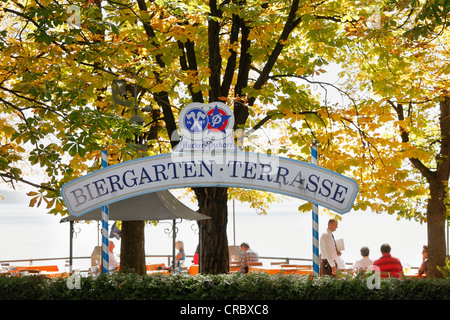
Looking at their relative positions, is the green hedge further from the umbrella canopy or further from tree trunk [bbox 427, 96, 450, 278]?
tree trunk [bbox 427, 96, 450, 278]

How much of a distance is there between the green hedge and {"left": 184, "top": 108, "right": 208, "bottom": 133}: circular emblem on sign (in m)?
2.22

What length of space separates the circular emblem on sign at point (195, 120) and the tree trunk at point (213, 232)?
2749mm

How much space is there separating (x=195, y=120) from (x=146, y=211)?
2.52 metres

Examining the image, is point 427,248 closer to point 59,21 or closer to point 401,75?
point 401,75

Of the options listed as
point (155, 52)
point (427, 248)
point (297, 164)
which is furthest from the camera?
point (427, 248)

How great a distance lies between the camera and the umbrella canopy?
35.7 ft

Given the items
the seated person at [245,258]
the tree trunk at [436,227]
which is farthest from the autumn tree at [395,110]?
the seated person at [245,258]

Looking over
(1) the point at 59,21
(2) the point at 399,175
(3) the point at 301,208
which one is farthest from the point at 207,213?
(1) the point at 59,21

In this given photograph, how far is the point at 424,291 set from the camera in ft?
26.6

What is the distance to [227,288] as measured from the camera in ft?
26.8

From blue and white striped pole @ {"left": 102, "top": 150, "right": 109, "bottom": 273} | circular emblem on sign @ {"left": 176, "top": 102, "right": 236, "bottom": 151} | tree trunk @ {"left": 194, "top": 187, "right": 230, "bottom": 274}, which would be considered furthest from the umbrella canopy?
circular emblem on sign @ {"left": 176, "top": 102, "right": 236, "bottom": 151}

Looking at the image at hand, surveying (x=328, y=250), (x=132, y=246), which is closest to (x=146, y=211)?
(x=132, y=246)

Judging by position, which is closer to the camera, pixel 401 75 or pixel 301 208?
pixel 301 208
